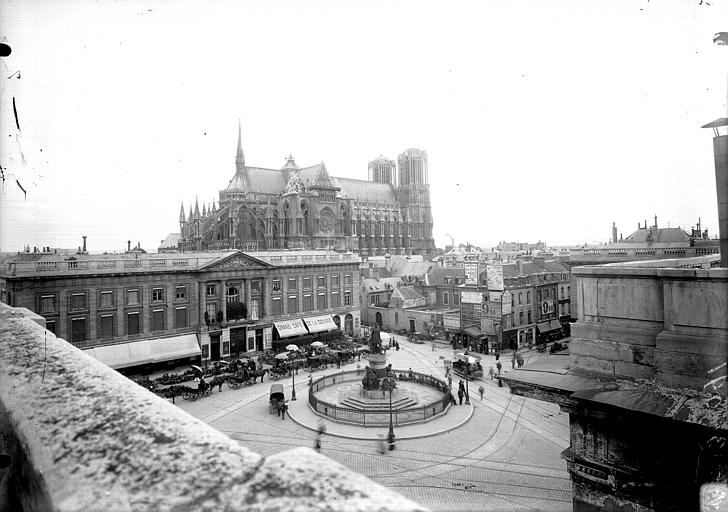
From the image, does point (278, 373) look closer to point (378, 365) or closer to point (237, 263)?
point (378, 365)

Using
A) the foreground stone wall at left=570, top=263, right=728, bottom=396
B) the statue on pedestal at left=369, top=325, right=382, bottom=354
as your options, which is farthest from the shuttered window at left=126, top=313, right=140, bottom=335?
the foreground stone wall at left=570, top=263, right=728, bottom=396

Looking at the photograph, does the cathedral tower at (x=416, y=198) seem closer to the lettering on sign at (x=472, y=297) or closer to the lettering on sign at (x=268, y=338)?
the lettering on sign at (x=472, y=297)

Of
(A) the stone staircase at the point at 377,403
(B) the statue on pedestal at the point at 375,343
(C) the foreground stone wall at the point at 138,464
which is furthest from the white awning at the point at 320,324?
(C) the foreground stone wall at the point at 138,464

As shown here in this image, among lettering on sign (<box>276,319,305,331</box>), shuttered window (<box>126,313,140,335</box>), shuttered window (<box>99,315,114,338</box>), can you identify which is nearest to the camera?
shuttered window (<box>99,315,114,338</box>)

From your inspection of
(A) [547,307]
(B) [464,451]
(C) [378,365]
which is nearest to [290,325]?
(C) [378,365]

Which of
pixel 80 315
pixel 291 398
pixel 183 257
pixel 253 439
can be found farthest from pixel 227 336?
pixel 253 439

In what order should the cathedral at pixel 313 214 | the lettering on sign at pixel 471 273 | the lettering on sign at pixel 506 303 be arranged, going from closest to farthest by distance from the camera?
1. the lettering on sign at pixel 506 303
2. the lettering on sign at pixel 471 273
3. the cathedral at pixel 313 214

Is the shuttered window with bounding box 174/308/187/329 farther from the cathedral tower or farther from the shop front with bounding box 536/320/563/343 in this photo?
the cathedral tower
